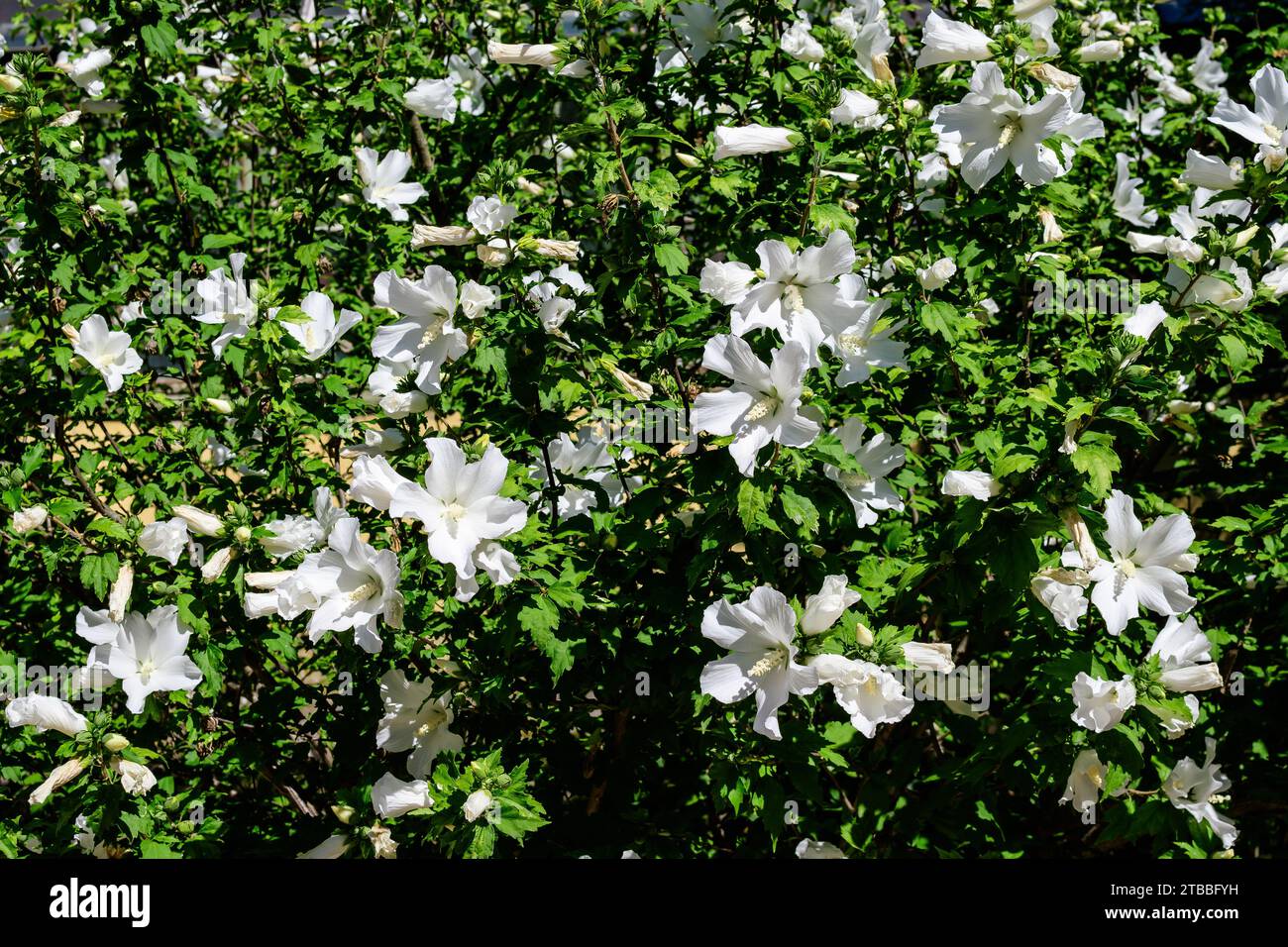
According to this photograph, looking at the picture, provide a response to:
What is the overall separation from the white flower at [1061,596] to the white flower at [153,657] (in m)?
2.09

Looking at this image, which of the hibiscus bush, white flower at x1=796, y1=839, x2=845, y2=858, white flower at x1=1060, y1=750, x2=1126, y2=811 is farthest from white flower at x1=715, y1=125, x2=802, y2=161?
white flower at x1=796, y1=839, x2=845, y2=858

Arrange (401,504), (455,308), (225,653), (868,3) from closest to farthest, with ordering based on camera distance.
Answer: (401,504), (455,308), (225,653), (868,3)

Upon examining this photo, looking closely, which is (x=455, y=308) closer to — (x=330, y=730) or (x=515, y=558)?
(x=515, y=558)

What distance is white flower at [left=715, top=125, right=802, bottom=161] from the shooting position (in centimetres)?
282

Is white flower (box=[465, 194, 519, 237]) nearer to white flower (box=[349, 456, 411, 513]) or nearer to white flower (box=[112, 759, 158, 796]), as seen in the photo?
white flower (box=[349, 456, 411, 513])

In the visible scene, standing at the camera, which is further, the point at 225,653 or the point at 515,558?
the point at 225,653

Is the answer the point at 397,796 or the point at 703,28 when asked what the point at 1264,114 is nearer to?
the point at 703,28

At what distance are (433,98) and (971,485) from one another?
2503mm

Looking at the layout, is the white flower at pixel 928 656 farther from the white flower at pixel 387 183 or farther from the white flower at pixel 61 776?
the white flower at pixel 387 183

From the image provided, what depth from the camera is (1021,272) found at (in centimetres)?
303

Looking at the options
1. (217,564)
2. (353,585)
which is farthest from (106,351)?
(353,585)
